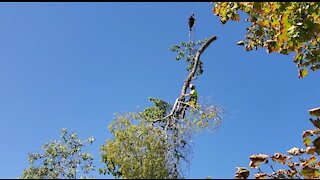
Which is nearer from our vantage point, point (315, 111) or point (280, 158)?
point (315, 111)

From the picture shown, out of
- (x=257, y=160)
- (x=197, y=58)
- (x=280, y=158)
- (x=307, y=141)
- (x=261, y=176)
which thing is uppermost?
(x=197, y=58)

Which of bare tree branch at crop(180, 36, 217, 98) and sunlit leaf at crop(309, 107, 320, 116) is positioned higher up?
bare tree branch at crop(180, 36, 217, 98)

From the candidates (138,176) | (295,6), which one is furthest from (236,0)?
(138,176)

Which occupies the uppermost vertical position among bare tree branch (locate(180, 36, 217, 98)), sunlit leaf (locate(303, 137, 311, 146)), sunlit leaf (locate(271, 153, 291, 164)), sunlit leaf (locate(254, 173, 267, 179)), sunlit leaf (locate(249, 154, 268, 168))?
bare tree branch (locate(180, 36, 217, 98))

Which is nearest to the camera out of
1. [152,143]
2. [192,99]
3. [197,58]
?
[152,143]

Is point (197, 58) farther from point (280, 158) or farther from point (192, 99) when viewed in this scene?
point (280, 158)

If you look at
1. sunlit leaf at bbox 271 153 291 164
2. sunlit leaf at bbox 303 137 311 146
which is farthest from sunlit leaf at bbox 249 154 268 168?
sunlit leaf at bbox 303 137 311 146

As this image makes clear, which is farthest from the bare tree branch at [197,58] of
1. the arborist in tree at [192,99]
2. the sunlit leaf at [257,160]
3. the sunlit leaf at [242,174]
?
the sunlit leaf at [242,174]

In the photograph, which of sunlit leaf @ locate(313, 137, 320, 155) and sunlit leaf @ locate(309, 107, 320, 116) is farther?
sunlit leaf @ locate(313, 137, 320, 155)

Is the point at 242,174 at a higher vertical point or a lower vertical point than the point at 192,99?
lower

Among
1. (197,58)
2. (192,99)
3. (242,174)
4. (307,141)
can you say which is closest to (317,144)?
(307,141)

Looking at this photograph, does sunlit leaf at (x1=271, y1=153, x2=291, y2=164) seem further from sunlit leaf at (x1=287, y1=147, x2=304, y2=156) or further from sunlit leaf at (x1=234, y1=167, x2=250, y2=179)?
sunlit leaf at (x1=234, y1=167, x2=250, y2=179)

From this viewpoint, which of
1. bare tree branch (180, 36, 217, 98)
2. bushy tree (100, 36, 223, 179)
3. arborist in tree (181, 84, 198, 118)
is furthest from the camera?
bare tree branch (180, 36, 217, 98)

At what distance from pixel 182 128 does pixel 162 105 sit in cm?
184
